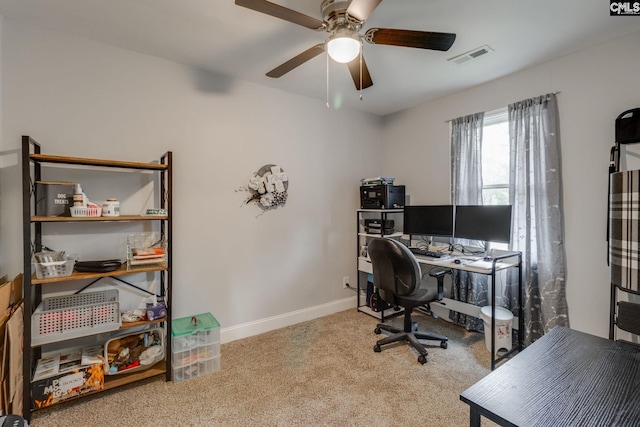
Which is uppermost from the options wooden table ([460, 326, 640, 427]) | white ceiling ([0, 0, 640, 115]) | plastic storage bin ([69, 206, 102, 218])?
white ceiling ([0, 0, 640, 115])

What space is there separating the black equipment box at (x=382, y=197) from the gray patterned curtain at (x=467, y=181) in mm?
563

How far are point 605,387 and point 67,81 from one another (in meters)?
3.18

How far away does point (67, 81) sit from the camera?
2.05 meters

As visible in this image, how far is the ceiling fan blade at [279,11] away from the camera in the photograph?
1.34m

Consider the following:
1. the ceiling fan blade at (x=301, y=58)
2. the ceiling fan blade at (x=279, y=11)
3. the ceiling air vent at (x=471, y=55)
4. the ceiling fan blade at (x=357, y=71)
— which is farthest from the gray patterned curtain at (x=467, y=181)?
the ceiling fan blade at (x=279, y=11)

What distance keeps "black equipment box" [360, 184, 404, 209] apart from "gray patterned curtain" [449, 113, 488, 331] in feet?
1.85

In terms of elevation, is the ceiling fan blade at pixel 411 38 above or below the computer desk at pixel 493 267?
above

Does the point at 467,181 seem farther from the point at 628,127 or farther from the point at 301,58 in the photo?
the point at 301,58

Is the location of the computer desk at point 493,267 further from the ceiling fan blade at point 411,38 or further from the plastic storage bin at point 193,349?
the plastic storage bin at point 193,349

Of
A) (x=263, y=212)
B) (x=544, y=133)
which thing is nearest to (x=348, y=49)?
(x=263, y=212)

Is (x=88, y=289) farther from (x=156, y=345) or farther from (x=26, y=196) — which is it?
(x=26, y=196)

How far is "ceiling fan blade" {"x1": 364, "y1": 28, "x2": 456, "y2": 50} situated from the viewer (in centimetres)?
156

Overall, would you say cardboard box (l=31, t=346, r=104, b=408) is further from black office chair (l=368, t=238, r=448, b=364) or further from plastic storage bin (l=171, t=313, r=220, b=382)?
black office chair (l=368, t=238, r=448, b=364)

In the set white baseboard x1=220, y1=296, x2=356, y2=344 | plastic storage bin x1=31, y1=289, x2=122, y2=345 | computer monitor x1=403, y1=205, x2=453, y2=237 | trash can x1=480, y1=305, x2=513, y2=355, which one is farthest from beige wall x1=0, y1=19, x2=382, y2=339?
trash can x1=480, y1=305, x2=513, y2=355
